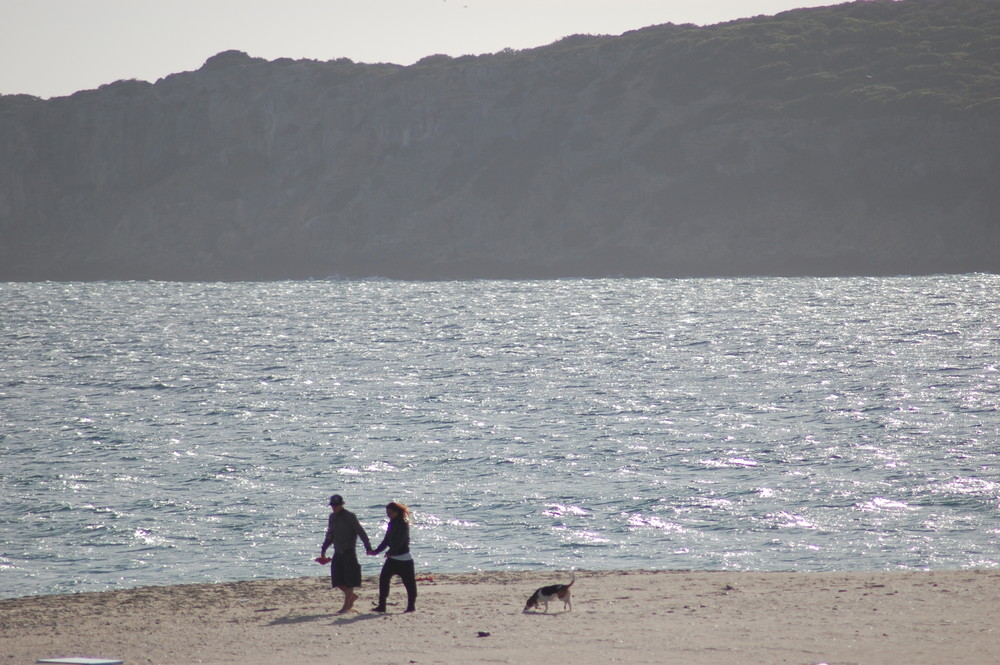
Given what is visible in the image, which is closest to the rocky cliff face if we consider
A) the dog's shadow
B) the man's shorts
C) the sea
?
the sea

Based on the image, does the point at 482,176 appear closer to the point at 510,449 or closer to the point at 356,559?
the point at 510,449

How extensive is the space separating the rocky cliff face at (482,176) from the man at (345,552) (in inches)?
4667

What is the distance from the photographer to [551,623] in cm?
1311

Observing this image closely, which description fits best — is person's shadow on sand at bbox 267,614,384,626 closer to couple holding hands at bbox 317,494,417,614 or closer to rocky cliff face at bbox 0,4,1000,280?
couple holding hands at bbox 317,494,417,614

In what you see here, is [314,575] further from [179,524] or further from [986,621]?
[986,621]

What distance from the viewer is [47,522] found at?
2131cm

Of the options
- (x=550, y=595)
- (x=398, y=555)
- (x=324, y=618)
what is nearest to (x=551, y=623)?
(x=550, y=595)

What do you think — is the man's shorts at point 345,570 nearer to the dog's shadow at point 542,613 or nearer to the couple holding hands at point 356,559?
the couple holding hands at point 356,559

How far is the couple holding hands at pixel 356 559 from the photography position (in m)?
13.8

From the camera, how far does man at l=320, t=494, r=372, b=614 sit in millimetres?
14016

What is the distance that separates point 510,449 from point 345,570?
1584 centimetres

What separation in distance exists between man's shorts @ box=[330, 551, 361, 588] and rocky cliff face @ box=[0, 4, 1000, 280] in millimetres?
118584

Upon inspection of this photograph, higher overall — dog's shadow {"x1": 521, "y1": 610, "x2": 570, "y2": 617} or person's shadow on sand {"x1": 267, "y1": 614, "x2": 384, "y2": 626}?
dog's shadow {"x1": 521, "y1": 610, "x2": 570, "y2": 617}

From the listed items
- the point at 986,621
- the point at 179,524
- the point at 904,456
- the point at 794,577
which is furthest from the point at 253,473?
the point at 986,621
